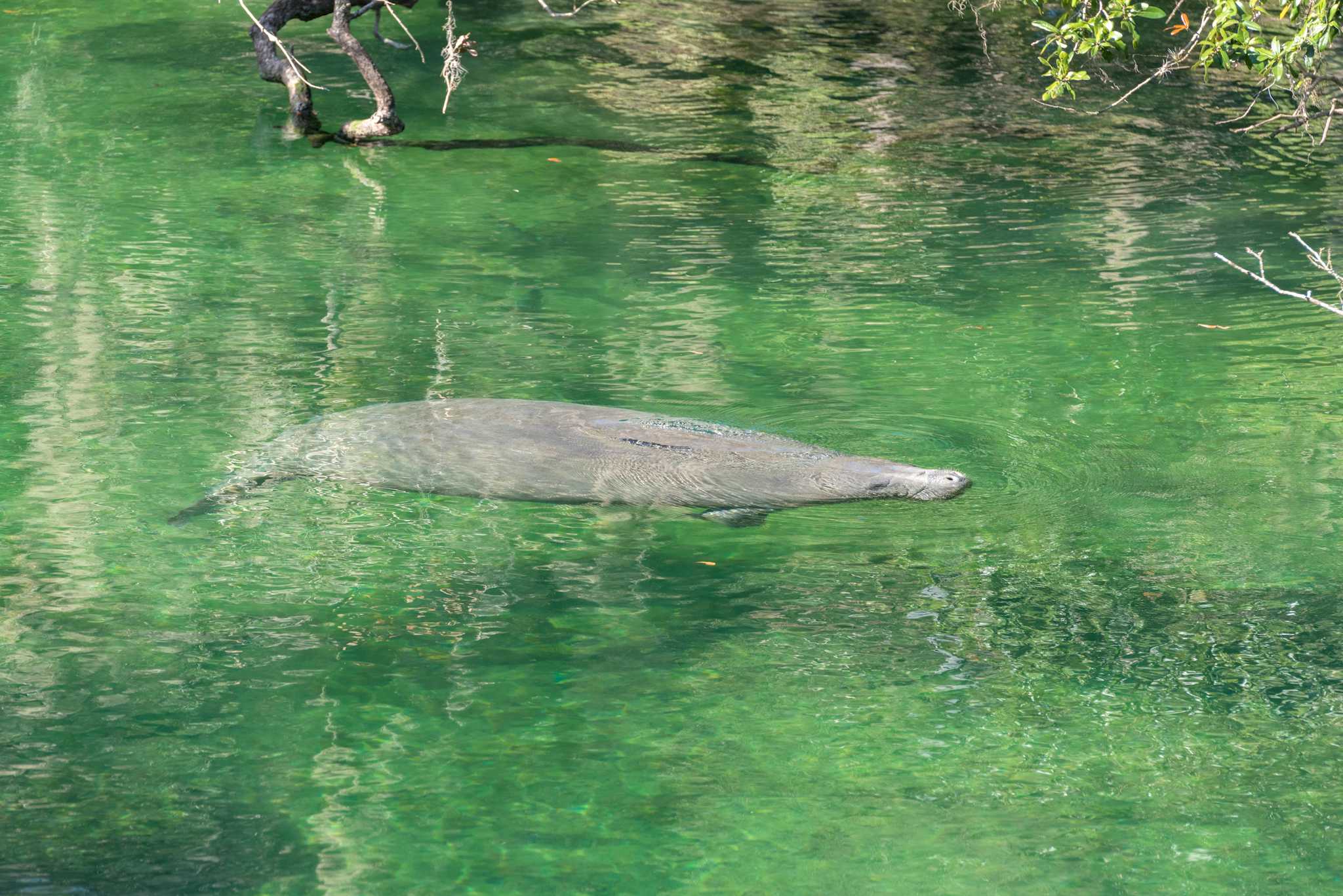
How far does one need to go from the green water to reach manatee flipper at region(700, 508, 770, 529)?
0.09m

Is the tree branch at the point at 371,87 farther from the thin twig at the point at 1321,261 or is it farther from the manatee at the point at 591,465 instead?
the thin twig at the point at 1321,261

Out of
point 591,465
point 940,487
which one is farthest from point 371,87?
point 940,487

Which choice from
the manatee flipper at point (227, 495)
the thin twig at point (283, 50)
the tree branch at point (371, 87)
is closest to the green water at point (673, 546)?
the manatee flipper at point (227, 495)

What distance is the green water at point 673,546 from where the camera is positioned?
453cm

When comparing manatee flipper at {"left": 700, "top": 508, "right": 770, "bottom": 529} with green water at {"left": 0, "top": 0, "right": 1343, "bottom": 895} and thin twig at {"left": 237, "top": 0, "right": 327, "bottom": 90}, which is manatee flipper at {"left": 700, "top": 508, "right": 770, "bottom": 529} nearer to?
green water at {"left": 0, "top": 0, "right": 1343, "bottom": 895}

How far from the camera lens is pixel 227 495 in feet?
21.7

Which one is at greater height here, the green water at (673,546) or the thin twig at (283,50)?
the thin twig at (283,50)

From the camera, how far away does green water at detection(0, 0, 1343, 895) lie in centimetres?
453

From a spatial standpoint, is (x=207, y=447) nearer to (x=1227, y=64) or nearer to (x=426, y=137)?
(x=1227, y=64)

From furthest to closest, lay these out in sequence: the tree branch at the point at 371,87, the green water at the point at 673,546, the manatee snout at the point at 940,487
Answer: the tree branch at the point at 371,87
the manatee snout at the point at 940,487
the green water at the point at 673,546

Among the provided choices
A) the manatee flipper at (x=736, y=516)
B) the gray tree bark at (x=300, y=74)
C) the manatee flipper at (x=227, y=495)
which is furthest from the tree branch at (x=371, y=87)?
the manatee flipper at (x=736, y=516)

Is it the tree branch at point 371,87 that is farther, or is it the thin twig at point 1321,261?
the tree branch at point 371,87

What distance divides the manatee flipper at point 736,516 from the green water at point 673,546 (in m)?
0.09

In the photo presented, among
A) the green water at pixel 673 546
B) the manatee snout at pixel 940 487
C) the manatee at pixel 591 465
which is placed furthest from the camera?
the manatee snout at pixel 940 487
